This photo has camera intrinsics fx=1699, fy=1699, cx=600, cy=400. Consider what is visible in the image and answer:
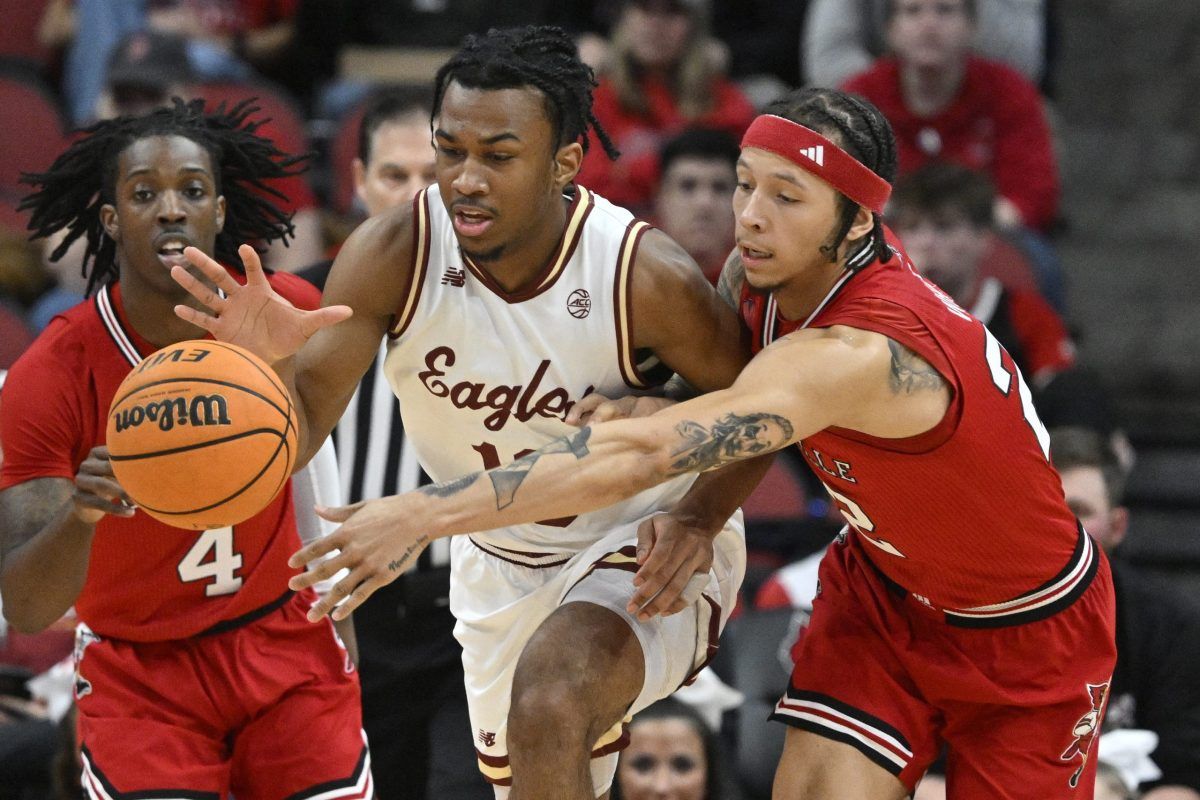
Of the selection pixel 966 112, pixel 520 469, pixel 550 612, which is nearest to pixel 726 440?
pixel 520 469

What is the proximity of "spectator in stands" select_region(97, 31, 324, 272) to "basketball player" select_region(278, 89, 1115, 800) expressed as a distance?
3976mm

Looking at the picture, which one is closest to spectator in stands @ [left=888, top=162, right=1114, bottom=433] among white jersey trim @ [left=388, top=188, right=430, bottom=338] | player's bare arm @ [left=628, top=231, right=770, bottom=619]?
player's bare arm @ [left=628, top=231, right=770, bottom=619]

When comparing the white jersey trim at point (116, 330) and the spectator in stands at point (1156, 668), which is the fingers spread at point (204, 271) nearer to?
the white jersey trim at point (116, 330)

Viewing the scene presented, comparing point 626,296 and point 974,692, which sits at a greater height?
point 626,296

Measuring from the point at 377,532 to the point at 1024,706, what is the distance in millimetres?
1961

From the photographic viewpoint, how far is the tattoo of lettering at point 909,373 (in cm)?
409

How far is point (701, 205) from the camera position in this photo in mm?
8102

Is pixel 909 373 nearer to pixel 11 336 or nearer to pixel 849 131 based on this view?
pixel 849 131

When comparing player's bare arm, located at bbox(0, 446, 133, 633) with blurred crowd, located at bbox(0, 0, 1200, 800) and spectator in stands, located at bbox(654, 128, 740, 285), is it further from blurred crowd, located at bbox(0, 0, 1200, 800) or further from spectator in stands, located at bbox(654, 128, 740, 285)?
spectator in stands, located at bbox(654, 128, 740, 285)

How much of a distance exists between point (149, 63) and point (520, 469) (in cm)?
565

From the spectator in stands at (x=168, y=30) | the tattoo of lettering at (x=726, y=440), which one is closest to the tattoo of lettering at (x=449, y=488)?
the tattoo of lettering at (x=726, y=440)

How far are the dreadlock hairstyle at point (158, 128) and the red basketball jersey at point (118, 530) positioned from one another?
0.33 meters

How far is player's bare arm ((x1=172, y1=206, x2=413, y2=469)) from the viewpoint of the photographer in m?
4.25

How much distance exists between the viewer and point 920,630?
4660 mm
